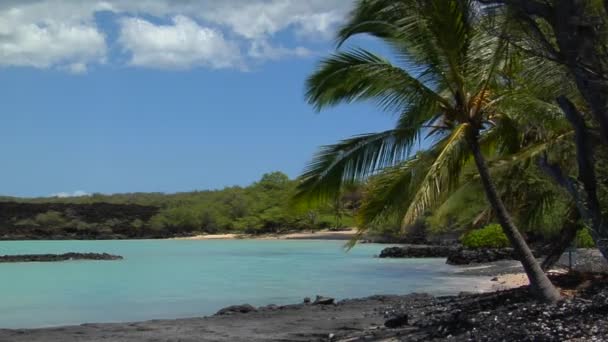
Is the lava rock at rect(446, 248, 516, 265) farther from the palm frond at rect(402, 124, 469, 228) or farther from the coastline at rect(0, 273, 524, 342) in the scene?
the palm frond at rect(402, 124, 469, 228)

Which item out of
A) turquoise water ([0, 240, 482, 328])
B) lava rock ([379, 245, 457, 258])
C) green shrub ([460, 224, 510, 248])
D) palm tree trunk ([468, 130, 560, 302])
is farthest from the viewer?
lava rock ([379, 245, 457, 258])

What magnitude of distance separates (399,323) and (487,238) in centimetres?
2359

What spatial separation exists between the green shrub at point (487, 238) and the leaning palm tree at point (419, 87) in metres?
23.7

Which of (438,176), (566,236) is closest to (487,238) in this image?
(566,236)

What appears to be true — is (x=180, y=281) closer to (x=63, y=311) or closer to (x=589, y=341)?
(x=63, y=311)

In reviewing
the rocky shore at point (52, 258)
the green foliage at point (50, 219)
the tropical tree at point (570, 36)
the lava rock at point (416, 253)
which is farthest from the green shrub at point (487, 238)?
the green foliage at point (50, 219)

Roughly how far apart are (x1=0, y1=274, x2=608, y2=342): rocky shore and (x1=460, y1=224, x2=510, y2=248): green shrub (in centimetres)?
1715

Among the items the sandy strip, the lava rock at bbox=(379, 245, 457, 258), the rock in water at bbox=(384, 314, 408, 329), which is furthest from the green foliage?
the rock in water at bbox=(384, 314, 408, 329)

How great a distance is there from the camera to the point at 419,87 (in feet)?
33.7

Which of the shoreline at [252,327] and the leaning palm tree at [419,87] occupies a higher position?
the leaning palm tree at [419,87]

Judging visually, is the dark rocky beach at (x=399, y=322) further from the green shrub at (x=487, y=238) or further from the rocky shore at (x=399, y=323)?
the green shrub at (x=487, y=238)

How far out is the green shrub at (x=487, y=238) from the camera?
3366 cm

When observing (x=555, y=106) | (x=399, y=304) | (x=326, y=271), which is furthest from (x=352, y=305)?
(x=326, y=271)

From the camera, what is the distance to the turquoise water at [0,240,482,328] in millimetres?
18984
